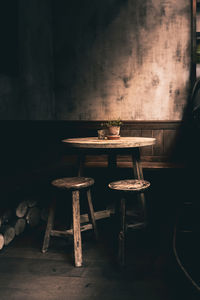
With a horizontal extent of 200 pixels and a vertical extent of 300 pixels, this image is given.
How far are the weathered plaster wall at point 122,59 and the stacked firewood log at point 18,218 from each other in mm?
1420

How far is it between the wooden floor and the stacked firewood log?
0.10 metres

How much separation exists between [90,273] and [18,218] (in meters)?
1.20

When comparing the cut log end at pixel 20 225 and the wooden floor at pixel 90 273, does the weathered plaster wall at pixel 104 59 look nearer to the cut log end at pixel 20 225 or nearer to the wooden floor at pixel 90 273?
the cut log end at pixel 20 225

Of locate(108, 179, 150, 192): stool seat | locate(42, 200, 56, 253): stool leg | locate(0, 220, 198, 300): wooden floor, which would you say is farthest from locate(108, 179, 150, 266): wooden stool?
locate(42, 200, 56, 253): stool leg

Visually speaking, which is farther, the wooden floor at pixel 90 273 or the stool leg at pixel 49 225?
the stool leg at pixel 49 225

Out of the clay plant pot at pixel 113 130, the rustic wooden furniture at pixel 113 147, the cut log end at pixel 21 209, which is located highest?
the clay plant pot at pixel 113 130

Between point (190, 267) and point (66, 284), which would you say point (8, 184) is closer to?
point (66, 284)

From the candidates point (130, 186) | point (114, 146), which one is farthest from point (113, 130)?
point (130, 186)

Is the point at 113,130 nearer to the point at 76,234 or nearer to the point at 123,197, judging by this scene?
the point at 123,197

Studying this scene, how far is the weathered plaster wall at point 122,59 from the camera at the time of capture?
155 inches

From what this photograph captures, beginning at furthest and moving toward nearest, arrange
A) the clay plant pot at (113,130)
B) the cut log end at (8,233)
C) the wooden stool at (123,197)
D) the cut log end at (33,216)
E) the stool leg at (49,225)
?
the cut log end at (33,216) < the clay plant pot at (113,130) < the cut log end at (8,233) < the stool leg at (49,225) < the wooden stool at (123,197)

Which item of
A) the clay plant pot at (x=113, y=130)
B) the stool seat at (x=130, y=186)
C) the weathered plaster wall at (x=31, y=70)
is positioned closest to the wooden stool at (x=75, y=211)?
the stool seat at (x=130, y=186)

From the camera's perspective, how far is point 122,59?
410 centimetres

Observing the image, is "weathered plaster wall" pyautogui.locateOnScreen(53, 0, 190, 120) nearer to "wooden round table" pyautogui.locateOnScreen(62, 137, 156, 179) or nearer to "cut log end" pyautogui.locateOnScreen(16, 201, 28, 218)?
"wooden round table" pyautogui.locateOnScreen(62, 137, 156, 179)
